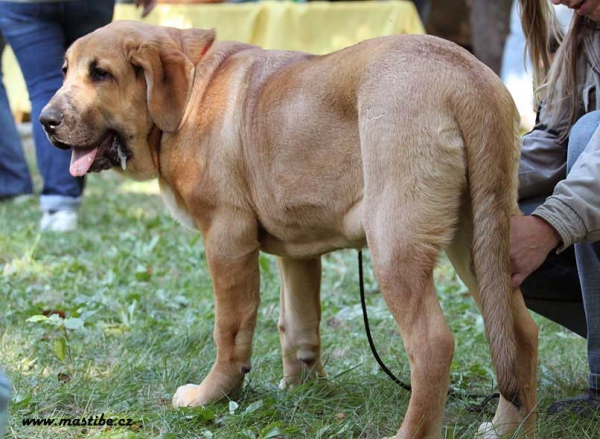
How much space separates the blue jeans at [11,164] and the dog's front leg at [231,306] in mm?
4782

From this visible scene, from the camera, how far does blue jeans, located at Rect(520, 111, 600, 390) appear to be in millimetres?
3078

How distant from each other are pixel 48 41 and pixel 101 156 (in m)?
3.27

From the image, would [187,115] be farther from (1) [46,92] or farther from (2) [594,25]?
(1) [46,92]

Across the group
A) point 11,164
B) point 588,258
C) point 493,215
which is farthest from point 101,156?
point 11,164

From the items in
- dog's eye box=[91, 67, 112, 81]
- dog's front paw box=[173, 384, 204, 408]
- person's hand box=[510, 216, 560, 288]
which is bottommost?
dog's front paw box=[173, 384, 204, 408]

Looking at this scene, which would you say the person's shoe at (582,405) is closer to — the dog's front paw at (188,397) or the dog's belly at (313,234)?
the dog's belly at (313,234)

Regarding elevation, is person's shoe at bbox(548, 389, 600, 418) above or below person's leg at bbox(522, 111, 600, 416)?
below

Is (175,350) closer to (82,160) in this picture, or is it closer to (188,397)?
(188,397)

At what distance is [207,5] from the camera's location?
9.05 meters

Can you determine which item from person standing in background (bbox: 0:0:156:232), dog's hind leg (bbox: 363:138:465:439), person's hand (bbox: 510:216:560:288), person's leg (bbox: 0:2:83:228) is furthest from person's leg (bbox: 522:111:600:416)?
person's leg (bbox: 0:2:83:228)

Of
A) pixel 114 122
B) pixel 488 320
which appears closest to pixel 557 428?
pixel 488 320

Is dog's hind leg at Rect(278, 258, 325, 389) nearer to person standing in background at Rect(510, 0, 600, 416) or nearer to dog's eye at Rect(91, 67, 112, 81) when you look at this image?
person standing in background at Rect(510, 0, 600, 416)

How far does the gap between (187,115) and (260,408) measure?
105 cm

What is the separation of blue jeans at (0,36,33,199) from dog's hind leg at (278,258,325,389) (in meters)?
4.65
